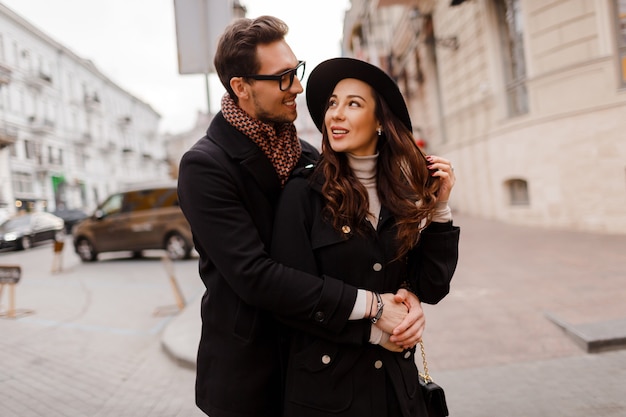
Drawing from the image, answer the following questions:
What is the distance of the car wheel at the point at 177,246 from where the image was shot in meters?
12.6

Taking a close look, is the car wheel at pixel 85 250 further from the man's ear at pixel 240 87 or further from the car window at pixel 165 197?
the man's ear at pixel 240 87

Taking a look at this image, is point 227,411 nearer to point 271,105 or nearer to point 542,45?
point 271,105

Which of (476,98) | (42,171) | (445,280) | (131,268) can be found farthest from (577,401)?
(42,171)

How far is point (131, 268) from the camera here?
40.5ft

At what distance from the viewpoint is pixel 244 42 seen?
70.9 inches

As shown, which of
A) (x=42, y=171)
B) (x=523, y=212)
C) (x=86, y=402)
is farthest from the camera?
(x=42, y=171)

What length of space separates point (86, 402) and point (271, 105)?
3.45 metres

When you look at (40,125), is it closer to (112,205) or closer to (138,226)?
(112,205)

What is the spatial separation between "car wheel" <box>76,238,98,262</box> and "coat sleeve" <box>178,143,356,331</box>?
13.6 metres

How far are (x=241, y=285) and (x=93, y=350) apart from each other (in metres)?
4.87

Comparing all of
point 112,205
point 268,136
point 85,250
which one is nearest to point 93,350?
point 268,136

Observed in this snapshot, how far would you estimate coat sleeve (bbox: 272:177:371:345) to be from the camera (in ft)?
5.28

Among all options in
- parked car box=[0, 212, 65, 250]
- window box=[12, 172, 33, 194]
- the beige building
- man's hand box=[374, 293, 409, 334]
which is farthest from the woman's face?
window box=[12, 172, 33, 194]

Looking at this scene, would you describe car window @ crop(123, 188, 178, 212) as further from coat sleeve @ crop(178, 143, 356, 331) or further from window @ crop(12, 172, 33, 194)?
coat sleeve @ crop(178, 143, 356, 331)
